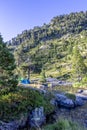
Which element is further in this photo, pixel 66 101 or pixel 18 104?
pixel 66 101

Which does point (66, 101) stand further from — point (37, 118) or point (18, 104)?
point (18, 104)

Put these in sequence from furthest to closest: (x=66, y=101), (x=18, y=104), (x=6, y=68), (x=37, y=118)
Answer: (x=66, y=101), (x=6, y=68), (x=18, y=104), (x=37, y=118)

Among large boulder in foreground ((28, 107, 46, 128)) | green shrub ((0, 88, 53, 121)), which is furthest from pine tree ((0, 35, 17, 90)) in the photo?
large boulder in foreground ((28, 107, 46, 128))

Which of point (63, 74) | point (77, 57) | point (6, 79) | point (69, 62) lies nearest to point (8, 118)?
point (6, 79)

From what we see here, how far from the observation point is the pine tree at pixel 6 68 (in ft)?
65.8

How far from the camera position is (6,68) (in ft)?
65.6

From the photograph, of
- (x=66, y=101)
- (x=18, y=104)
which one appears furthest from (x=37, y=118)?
(x=66, y=101)

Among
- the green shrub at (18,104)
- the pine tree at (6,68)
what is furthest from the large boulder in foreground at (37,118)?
the pine tree at (6,68)

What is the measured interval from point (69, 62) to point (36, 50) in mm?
51119

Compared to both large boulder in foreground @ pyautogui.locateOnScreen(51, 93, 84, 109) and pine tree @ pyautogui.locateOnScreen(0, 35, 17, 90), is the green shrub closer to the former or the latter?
pine tree @ pyautogui.locateOnScreen(0, 35, 17, 90)

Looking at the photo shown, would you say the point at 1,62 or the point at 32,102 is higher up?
the point at 1,62

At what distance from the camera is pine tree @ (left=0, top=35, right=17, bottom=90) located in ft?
65.8

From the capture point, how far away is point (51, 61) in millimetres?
164750

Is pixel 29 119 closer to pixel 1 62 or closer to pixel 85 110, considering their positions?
pixel 1 62
